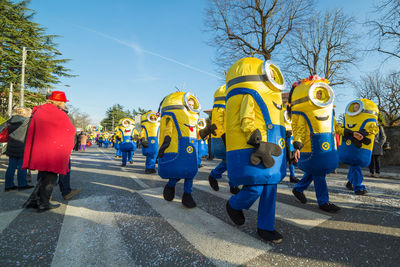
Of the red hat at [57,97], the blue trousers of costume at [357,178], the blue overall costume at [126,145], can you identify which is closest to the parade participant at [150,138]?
the blue overall costume at [126,145]

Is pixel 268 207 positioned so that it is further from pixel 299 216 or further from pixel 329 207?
pixel 329 207

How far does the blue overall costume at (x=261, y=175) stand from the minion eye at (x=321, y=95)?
127 centimetres

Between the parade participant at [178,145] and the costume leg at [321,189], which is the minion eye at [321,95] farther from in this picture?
the parade participant at [178,145]

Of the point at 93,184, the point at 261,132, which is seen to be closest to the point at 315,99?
the point at 261,132

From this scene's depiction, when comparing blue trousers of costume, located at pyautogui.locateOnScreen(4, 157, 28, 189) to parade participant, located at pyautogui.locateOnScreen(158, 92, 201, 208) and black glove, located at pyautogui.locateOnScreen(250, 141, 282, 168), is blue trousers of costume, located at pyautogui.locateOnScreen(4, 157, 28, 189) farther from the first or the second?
black glove, located at pyautogui.locateOnScreen(250, 141, 282, 168)

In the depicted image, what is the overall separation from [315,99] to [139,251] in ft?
10.6

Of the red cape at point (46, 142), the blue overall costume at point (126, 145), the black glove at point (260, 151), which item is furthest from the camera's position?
the blue overall costume at point (126, 145)

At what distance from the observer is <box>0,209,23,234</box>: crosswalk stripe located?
265cm

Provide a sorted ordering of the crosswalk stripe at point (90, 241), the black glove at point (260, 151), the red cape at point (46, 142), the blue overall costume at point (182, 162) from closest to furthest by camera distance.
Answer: the crosswalk stripe at point (90, 241) → the black glove at point (260, 151) → the red cape at point (46, 142) → the blue overall costume at point (182, 162)

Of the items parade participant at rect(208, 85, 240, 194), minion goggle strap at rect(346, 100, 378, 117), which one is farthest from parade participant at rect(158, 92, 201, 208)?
minion goggle strap at rect(346, 100, 378, 117)

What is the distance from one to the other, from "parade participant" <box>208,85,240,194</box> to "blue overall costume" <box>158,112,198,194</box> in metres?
1.12

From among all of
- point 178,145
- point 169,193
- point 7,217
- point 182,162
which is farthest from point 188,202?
point 7,217

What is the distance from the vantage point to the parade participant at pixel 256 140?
2176 millimetres

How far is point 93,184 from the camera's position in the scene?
516 cm
